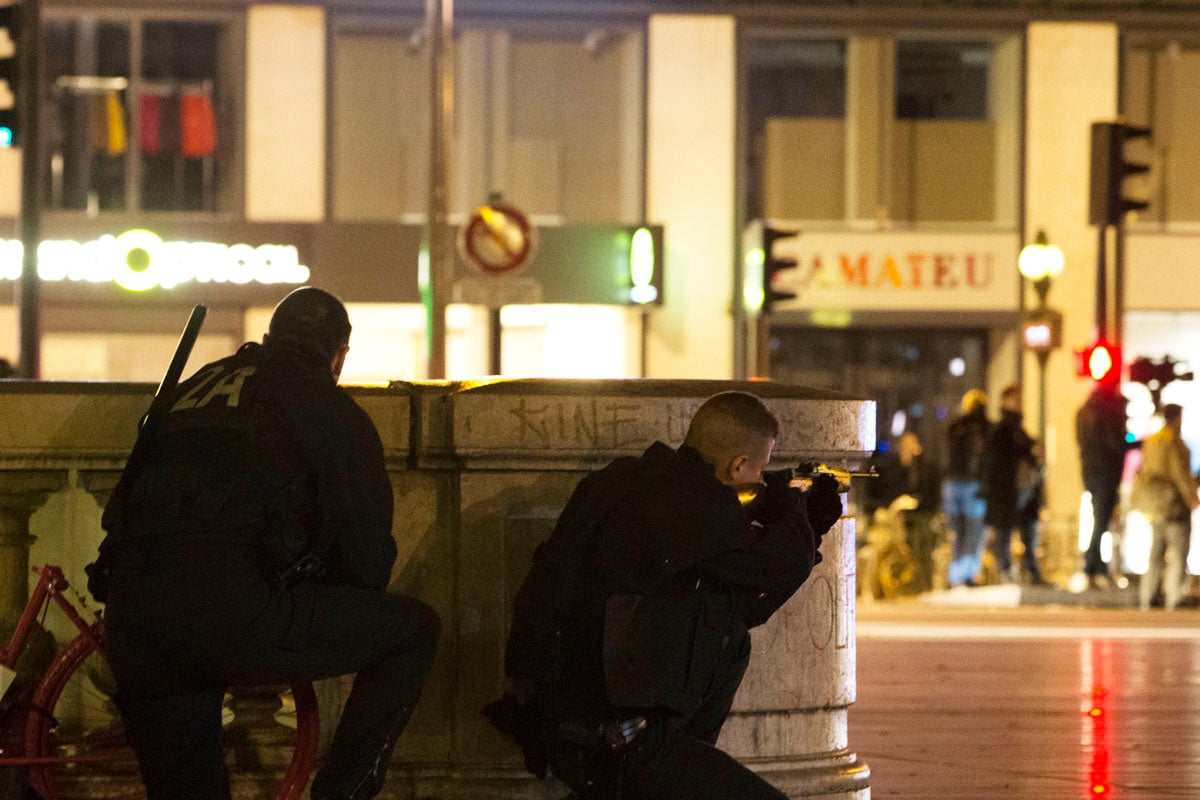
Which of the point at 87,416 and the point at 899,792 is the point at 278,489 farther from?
the point at 899,792

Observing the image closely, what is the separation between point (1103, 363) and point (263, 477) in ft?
46.1

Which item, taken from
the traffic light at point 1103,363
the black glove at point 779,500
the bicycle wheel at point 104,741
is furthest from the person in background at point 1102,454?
the black glove at point 779,500

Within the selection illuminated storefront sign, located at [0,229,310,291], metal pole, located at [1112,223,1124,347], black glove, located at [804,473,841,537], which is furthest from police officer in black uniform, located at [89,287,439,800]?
metal pole, located at [1112,223,1124,347]

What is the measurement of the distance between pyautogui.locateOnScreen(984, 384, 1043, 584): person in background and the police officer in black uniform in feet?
43.0

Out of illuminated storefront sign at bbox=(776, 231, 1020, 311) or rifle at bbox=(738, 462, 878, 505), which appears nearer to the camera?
rifle at bbox=(738, 462, 878, 505)

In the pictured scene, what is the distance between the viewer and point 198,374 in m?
4.52

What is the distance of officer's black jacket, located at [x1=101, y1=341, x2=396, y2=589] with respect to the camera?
432 centimetres

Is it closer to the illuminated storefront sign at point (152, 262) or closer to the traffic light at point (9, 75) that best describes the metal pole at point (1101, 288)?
the traffic light at point (9, 75)

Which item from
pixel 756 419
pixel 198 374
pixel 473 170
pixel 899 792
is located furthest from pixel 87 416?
pixel 473 170

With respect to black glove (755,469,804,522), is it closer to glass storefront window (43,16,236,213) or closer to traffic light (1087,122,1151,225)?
traffic light (1087,122,1151,225)

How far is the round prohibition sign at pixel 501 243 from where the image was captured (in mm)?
16266

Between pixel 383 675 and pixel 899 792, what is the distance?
2827 millimetres

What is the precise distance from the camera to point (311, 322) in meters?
4.55

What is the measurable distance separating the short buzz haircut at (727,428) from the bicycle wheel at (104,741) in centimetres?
114
